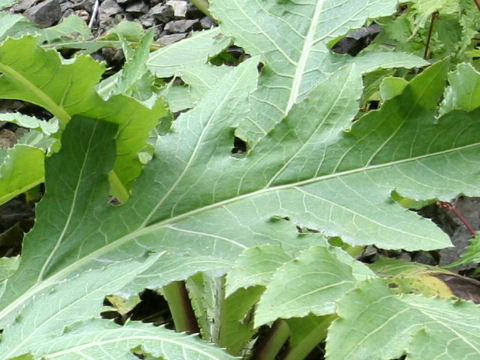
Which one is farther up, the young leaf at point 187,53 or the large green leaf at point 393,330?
the large green leaf at point 393,330

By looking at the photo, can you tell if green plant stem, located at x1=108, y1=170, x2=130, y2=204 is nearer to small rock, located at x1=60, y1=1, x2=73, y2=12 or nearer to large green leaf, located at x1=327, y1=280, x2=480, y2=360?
large green leaf, located at x1=327, y1=280, x2=480, y2=360

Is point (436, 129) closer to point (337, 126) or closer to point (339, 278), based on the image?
point (337, 126)

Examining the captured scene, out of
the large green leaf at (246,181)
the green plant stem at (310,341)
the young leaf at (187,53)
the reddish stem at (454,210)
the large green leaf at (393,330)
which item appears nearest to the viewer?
the large green leaf at (393,330)

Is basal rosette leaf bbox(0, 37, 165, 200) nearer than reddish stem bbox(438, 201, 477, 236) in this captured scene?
Yes

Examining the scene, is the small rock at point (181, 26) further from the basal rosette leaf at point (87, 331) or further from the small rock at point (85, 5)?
the basal rosette leaf at point (87, 331)

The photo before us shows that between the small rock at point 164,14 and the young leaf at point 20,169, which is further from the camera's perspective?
the small rock at point 164,14

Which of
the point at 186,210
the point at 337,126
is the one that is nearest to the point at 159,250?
the point at 186,210

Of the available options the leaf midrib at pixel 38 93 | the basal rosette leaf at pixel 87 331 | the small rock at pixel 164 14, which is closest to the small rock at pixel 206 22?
the small rock at pixel 164 14

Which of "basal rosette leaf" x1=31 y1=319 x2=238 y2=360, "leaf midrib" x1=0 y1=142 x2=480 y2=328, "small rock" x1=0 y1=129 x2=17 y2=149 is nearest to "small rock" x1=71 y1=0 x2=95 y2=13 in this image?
"small rock" x1=0 y1=129 x2=17 y2=149
